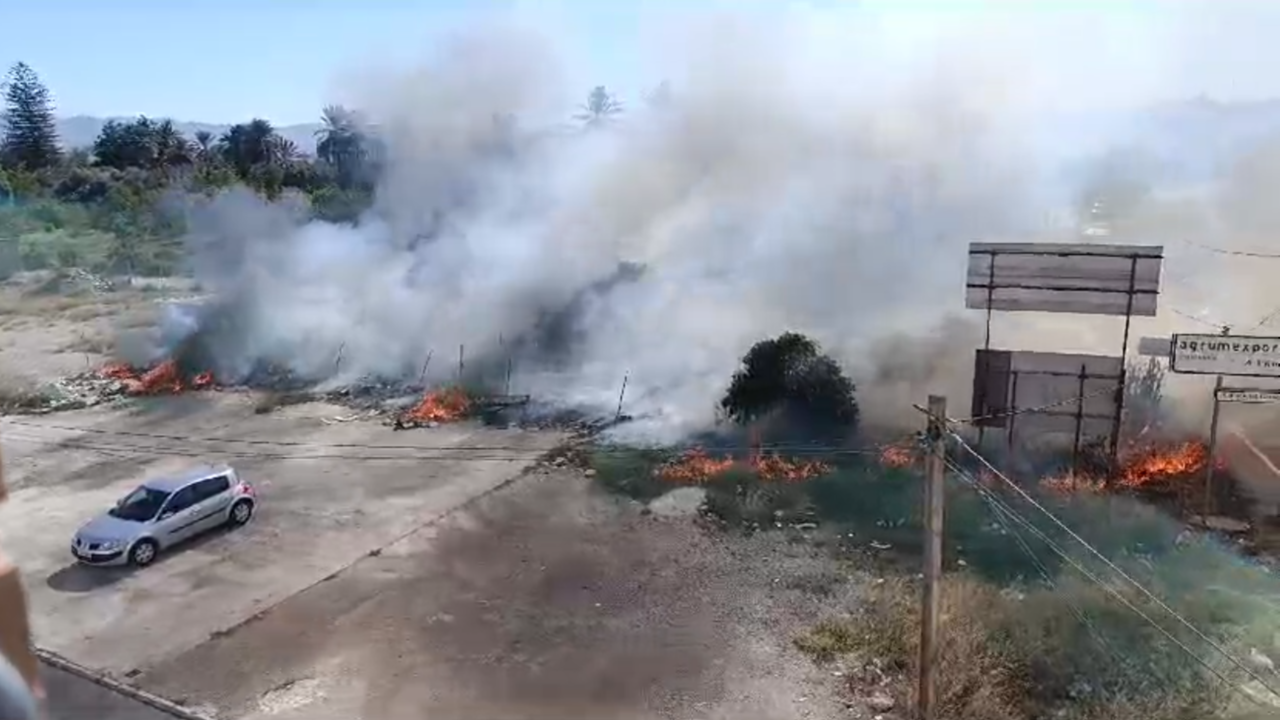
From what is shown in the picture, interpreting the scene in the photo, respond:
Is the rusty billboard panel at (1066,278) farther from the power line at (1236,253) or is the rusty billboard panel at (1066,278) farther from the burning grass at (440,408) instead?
the power line at (1236,253)

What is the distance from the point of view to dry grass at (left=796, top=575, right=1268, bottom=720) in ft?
34.4

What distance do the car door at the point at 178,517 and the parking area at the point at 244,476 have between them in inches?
11.2

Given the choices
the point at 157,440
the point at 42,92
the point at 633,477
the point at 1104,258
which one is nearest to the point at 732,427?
the point at 633,477

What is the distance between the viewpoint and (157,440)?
21391mm

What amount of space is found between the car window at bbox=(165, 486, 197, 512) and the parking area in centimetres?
72

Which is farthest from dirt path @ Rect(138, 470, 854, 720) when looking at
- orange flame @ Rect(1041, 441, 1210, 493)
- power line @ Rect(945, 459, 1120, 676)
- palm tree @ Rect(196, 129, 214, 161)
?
palm tree @ Rect(196, 129, 214, 161)

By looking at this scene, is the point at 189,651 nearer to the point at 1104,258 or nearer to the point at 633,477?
the point at 633,477

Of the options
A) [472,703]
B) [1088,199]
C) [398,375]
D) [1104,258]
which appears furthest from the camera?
[1088,199]

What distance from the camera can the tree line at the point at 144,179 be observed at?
45031 millimetres

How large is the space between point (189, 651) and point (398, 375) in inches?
573

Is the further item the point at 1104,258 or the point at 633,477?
the point at 633,477

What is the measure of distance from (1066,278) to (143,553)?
1571 cm

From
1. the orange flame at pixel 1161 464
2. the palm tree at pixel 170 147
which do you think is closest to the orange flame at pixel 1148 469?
the orange flame at pixel 1161 464

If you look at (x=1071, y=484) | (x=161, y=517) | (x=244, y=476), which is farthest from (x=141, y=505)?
(x=1071, y=484)
